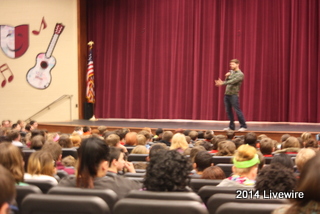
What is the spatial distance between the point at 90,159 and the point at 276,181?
1.16 m

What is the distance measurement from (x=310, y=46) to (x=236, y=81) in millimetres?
4033

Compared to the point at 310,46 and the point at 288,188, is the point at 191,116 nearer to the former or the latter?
the point at 310,46

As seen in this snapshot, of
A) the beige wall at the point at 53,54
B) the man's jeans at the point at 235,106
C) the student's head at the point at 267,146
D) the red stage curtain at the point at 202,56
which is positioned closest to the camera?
the student's head at the point at 267,146

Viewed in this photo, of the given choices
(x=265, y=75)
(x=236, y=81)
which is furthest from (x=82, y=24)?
(x=236, y=81)

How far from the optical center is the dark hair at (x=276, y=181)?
258 centimetres

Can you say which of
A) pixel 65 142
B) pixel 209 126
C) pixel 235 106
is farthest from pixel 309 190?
pixel 209 126

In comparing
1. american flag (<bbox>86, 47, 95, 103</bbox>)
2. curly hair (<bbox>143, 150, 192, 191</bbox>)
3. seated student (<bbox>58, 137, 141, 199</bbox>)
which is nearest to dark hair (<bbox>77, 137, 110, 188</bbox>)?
seated student (<bbox>58, 137, 141, 199</bbox>)

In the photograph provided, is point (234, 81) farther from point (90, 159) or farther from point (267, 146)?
point (90, 159)

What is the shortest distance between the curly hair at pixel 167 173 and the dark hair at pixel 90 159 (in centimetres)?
49

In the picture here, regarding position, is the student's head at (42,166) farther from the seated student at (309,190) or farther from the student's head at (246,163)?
the seated student at (309,190)

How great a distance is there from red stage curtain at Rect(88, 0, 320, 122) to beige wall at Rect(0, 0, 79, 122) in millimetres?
868

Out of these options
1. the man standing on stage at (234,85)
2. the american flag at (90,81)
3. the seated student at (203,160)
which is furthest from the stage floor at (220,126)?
the seated student at (203,160)

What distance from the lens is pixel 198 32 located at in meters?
13.5

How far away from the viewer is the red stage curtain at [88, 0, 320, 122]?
1243cm
